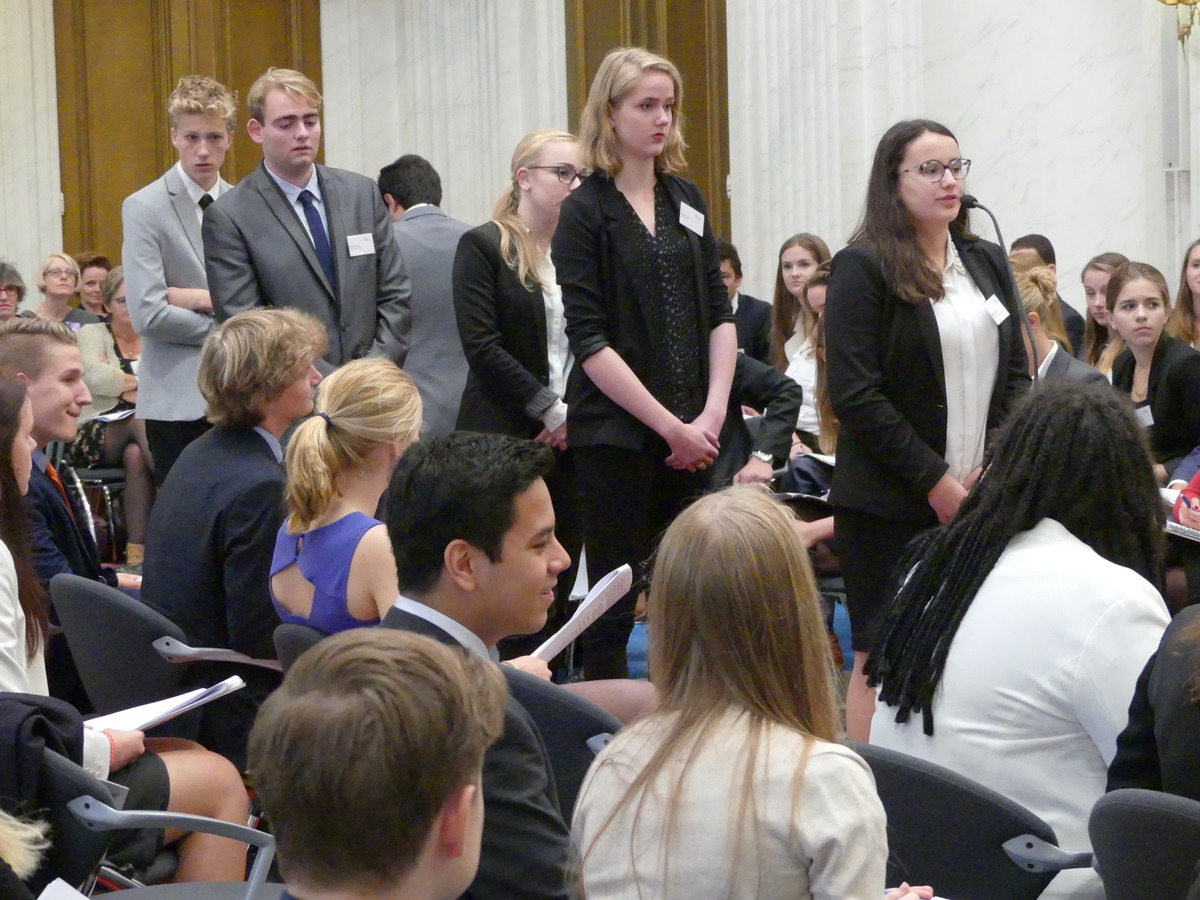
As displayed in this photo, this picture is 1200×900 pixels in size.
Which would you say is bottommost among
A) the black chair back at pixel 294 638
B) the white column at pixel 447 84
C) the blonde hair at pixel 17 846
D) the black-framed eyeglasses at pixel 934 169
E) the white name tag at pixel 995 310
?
the blonde hair at pixel 17 846

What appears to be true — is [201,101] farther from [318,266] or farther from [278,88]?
[318,266]

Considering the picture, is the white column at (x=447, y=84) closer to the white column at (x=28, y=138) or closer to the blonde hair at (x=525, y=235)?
the white column at (x=28, y=138)

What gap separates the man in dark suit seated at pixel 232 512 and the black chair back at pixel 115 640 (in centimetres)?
10

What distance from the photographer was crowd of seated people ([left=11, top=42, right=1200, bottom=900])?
1.49 meters

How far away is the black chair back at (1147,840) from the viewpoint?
1.64 meters

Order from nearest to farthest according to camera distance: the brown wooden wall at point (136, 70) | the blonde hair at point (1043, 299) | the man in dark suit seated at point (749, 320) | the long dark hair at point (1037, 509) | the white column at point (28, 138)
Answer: the long dark hair at point (1037, 509) < the blonde hair at point (1043, 299) < the man in dark suit seated at point (749, 320) < the white column at point (28, 138) < the brown wooden wall at point (136, 70)

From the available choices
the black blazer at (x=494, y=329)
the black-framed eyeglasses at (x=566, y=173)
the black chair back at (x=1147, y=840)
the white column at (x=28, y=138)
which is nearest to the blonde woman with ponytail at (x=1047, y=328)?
the black-framed eyeglasses at (x=566, y=173)

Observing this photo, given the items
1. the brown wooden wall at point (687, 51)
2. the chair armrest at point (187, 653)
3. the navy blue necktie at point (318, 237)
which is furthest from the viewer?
the brown wooden wall at point (687, 51)

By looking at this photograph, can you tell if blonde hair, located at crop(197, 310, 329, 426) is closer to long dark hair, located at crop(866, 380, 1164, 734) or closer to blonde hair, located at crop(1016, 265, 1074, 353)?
long dark hair, located at crop(866, 380, 1164, 734)

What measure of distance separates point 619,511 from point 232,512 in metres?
0.90

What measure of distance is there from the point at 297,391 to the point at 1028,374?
1.61 meters

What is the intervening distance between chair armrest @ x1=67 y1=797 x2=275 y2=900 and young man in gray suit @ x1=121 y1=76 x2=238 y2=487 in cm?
259

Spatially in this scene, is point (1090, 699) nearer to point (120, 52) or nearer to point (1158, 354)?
point (1158, 354)

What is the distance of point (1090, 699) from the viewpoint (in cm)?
204
